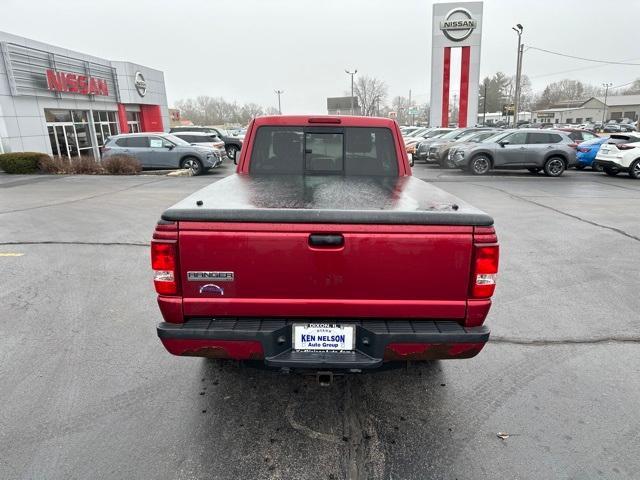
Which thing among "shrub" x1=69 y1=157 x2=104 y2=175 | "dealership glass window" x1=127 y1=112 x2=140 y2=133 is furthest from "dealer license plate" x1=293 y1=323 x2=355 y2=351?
"dealership glass window" x1=127 y1=112 x2=140 y2=133

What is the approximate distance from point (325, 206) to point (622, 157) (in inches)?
689

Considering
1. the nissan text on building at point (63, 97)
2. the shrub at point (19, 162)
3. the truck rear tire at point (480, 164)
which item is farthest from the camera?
the nissan text on building at point (63, 97)

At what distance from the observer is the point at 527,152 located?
53.7 feet

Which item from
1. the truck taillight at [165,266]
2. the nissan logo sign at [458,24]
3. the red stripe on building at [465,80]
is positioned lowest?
the truck taillight at [165,266]

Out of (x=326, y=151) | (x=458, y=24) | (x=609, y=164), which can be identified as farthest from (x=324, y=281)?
(x=458, y=24)

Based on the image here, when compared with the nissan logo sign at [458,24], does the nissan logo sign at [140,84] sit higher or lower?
lower

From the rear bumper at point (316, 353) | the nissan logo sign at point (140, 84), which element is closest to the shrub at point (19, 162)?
the nissan logo sign at point (140, 84)

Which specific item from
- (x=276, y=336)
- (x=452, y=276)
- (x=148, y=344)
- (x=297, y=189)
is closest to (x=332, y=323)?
(x=276, y=336)

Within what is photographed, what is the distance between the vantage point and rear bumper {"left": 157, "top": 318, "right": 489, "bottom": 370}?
2373 mm

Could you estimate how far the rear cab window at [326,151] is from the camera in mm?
4352

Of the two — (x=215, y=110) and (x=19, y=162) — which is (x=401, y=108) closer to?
(x=215, y=110)

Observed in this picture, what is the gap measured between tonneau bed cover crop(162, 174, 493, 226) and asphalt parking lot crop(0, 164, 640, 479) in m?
1.42

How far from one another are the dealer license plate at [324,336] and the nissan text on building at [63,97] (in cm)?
2212

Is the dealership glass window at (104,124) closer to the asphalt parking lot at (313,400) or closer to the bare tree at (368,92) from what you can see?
the asphalt parking lot at (313,400)
